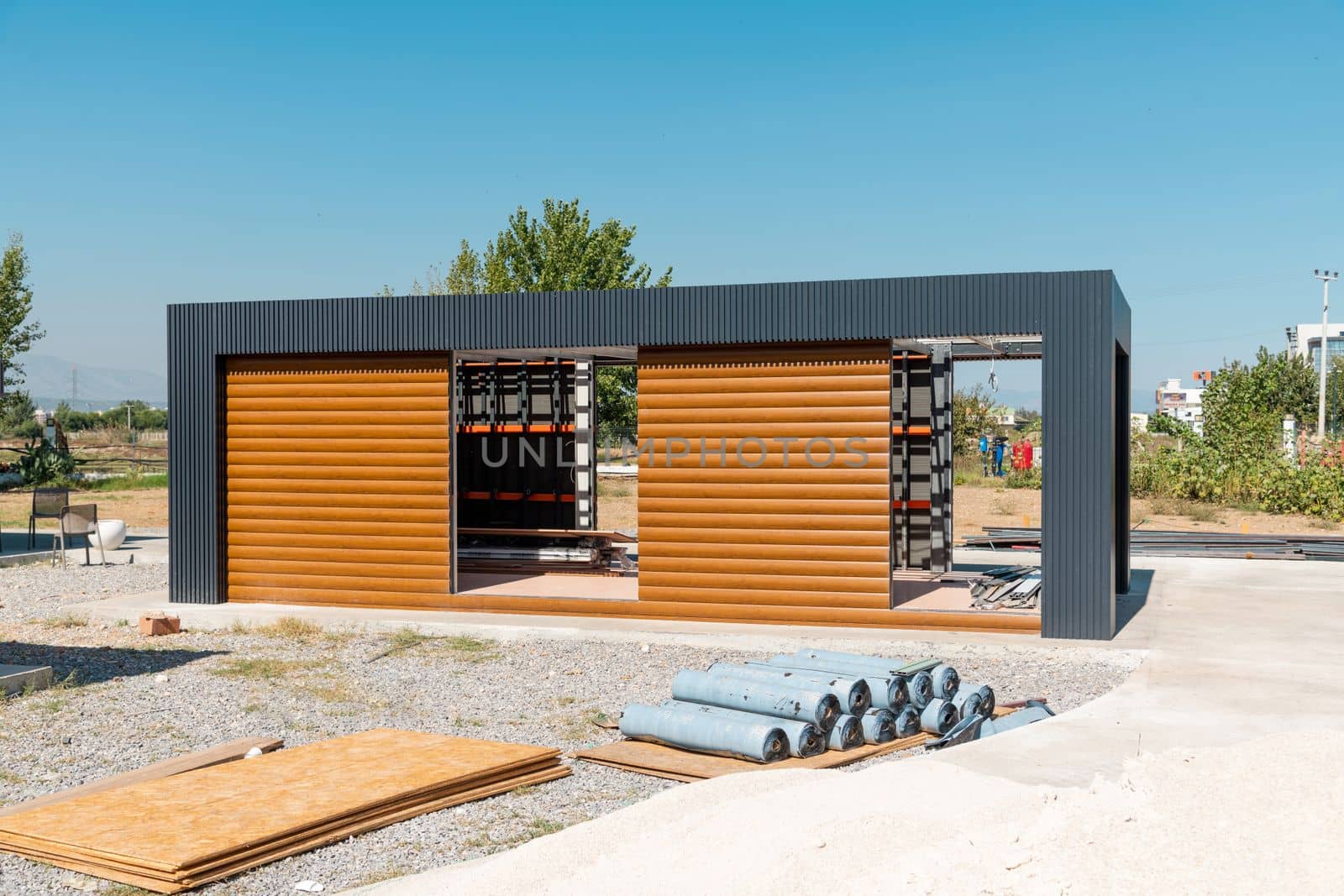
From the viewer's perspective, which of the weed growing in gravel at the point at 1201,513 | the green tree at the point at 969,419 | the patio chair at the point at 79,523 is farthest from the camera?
the green tree at the point at 969,419

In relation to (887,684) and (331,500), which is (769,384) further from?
(331,500)

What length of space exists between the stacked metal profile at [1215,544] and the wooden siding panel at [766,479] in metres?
9.07

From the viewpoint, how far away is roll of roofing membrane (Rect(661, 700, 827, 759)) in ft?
26.4

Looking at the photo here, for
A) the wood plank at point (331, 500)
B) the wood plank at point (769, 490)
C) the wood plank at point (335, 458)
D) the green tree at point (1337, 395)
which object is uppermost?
the green tree at point (1337, 395)

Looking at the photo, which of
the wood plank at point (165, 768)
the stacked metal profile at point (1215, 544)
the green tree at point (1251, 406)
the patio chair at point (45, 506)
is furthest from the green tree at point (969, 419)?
the wood plank at point (165, 768)

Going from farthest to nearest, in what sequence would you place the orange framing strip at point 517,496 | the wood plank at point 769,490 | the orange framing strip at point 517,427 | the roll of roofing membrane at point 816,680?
the orange framing strip at point 517,496 → the orange framing strip at point 517,427 → the wood plank at point 769,490 → the roll of roofing membrane at point 816,680

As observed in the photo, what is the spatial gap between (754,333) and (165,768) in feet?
24.7

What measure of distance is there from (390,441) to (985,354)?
733 centimetres

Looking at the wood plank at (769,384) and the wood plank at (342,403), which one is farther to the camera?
the wood plank at (342,403)

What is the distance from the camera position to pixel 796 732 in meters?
8.08

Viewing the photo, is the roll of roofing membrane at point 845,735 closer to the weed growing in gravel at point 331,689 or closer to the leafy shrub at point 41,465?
the weed growing in gravel at point 331,689

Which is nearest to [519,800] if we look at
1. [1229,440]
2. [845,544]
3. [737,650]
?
[737,650]

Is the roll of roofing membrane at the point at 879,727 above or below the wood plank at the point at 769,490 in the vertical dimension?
below

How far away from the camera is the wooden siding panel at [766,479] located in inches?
509
